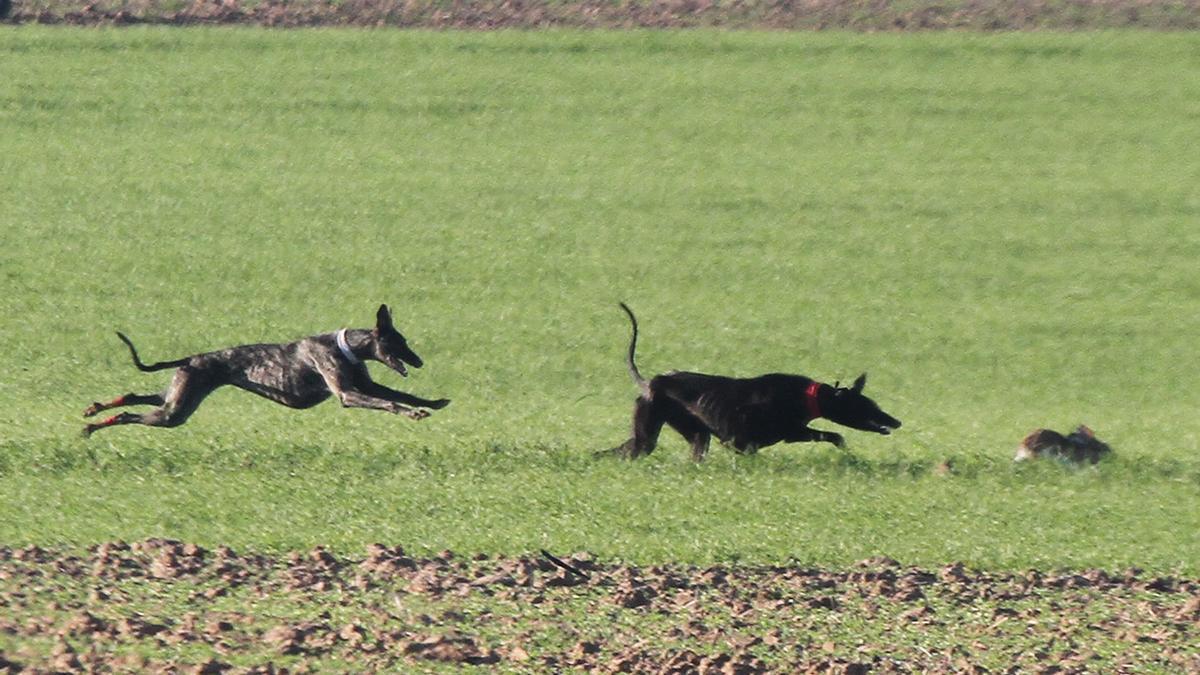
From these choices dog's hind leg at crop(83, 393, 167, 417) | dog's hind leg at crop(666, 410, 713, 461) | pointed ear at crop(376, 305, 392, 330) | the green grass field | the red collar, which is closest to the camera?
pointed ear at crop(376, 305, 392, 330)

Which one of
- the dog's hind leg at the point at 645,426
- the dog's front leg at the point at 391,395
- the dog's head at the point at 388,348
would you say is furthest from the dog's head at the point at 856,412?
the dog's head at the point at 388,348

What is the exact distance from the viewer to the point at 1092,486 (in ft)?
47.9

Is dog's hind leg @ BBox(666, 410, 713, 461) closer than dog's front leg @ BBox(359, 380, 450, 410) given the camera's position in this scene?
No

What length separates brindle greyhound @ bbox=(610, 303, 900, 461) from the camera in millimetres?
14367

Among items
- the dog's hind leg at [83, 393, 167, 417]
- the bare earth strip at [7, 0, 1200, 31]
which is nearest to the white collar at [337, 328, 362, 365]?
the dog's hind leg at [83, 393, 167, 417]

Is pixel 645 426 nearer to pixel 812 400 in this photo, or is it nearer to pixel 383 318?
pixel 812 400

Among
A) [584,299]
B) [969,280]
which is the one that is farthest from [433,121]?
[969,280]

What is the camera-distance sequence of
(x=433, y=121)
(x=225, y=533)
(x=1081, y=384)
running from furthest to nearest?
(x=433, y=121) → (x=1081, y=384) → (x=225, y=533)

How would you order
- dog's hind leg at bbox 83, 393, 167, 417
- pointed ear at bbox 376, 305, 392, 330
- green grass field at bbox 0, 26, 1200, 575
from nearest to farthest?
pointed ear at bbox 376, 305, 392, 330 → dog's hind leg at bbox 83, 393, 167, 417 → green grass field at bbox 0, 26, 1200, 575

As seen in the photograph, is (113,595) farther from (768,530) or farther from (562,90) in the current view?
(562,90)

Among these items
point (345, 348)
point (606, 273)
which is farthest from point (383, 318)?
point (606, 273)

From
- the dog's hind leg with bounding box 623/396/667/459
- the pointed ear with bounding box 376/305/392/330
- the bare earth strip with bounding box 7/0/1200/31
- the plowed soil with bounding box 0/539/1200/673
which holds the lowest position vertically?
the plowed soil with bounding box 0/539/1200/673

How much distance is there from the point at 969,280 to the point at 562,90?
21.4ft

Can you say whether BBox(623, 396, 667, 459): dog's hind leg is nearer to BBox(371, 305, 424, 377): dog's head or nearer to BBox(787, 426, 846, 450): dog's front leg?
BBox(787, 426, 846, 450): dog's front leg
